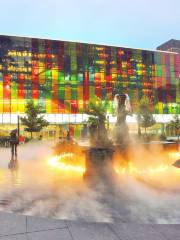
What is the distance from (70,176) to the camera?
12867 mm

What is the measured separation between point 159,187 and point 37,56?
5886 centimetres

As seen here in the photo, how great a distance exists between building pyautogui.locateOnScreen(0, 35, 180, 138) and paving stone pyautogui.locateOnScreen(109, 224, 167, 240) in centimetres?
5779

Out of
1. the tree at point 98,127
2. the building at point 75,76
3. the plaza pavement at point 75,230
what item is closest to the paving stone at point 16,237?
the plaza pavement at point 75,230

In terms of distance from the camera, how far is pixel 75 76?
68.4 m

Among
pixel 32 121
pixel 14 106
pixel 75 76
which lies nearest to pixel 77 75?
pixel 75 76

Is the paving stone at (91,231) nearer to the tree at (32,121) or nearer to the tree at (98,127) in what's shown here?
the tree at (98,127)

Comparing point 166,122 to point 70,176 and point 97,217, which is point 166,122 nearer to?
point 70,176

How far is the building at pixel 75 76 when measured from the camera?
63.6 meters

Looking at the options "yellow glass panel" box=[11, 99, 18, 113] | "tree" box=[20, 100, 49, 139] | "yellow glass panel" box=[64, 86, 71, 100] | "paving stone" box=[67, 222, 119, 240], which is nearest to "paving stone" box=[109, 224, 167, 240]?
"paving stone" box=[67, 222, 119, 240]

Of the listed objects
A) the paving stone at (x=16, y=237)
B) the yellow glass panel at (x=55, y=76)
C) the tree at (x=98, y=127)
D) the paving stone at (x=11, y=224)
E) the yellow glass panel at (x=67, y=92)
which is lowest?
the paving stone at (x=16, y=237)

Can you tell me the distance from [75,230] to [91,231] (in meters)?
0.30

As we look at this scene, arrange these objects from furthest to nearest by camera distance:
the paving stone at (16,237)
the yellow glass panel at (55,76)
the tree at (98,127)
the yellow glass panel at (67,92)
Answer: the yellow glass panel at (67,92)
the yellow glass panel at (55,76)
the tree at (98,127)
the paving stone at (16,237)

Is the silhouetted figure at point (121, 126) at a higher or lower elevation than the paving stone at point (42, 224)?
higher

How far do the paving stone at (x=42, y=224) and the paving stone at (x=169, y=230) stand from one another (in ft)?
6.02
